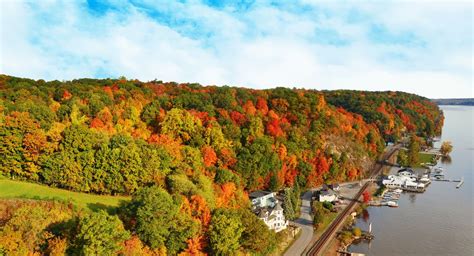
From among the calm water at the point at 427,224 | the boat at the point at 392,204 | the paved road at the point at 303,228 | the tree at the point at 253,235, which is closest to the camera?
the tree at the point at 253,235

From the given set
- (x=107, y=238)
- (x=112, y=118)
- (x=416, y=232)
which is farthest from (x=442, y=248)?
(x=112, y=118)

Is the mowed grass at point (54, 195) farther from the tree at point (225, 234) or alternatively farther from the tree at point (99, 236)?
the tree at point (225, 234)

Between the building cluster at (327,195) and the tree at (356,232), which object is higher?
the building cluster at (327,195)

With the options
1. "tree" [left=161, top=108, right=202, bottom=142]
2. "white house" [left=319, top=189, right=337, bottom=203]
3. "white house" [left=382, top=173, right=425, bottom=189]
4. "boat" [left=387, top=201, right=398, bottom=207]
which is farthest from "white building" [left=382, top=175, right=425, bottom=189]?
"tree" [left=161, top=108, right=202, bottom=142]

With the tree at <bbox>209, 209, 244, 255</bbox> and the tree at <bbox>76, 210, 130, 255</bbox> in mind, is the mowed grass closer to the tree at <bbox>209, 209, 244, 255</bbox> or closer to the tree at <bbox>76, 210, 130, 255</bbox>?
the tree at <bbox>76, 210, 130, 255</bbox>

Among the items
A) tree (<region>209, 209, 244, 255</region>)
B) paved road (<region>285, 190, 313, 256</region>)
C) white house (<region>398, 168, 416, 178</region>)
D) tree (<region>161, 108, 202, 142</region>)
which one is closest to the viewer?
tree (<region>209, 209, 244, 255</region>)

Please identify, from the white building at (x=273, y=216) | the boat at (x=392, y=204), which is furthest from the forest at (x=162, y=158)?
the boat at (x=392, y=204)

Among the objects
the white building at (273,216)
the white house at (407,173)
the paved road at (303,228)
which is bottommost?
the paved road at (303,228)

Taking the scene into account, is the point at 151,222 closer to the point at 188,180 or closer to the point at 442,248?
the point at 188,180
